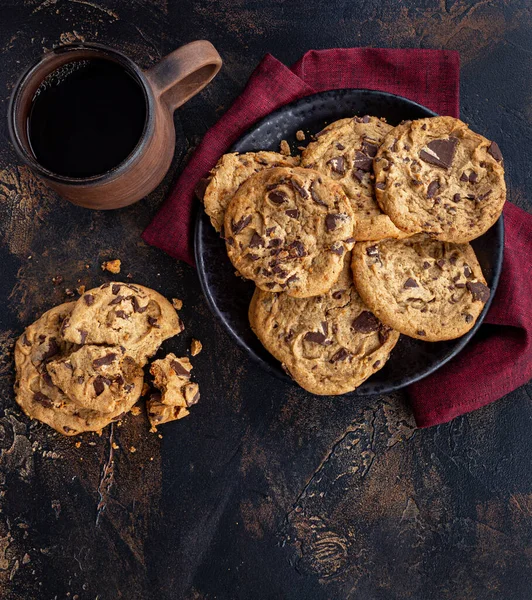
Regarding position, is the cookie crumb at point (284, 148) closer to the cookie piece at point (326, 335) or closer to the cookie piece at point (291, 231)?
the cookie piece at point (291, 231)

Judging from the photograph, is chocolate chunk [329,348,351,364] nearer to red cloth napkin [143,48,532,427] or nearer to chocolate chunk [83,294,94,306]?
red cloth napkin [143,48,532,427]

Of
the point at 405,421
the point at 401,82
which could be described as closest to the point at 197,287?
the point at 405,421

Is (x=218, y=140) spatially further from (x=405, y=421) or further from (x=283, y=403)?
(x=405, y=421)

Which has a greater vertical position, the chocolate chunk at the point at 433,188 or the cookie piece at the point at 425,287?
the chocolate chunk at the point at 433,188

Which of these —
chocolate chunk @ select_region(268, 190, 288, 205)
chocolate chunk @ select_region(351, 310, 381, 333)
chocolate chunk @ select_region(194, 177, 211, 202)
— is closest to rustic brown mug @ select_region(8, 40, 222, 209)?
chocolate chunk @ select_region(194, 177, 211, 202)

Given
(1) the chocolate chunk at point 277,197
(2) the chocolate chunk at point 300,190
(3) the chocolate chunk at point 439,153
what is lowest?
(1) the chocolate chunk at point 277,197

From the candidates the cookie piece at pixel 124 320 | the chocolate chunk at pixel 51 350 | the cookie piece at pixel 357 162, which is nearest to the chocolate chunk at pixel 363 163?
the cookie piece at pixel 357 162

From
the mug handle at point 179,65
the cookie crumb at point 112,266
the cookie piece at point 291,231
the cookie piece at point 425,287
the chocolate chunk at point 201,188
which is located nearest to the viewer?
the mug handle at point 179,65

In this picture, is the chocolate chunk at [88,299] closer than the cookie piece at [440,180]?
No
